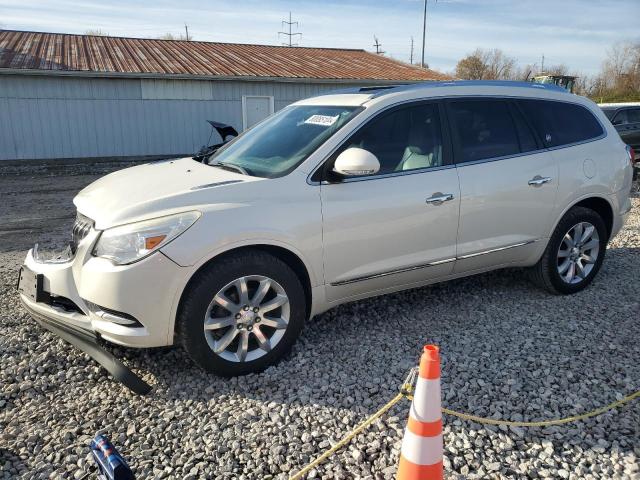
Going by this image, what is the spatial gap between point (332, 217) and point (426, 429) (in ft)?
5.52

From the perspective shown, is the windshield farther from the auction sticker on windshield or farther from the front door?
the front door

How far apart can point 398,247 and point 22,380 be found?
2738 mm

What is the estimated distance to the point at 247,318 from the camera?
346 cm

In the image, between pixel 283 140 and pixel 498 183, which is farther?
pixel 498 183

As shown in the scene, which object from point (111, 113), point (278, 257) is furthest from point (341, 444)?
point (111, 113)

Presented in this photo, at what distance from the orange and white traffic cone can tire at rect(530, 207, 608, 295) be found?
2925 mm

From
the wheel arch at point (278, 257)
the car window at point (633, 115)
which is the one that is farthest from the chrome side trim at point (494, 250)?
the car window at point (633, 115)

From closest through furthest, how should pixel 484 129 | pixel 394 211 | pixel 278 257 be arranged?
1. pixel 278 257
2. pixel 394 211
3. pixel 484 129

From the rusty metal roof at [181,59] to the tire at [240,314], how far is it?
50.9ft

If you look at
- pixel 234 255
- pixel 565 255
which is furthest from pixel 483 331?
pixel 234 255

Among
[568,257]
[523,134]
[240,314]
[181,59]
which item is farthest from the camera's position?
[181,59]

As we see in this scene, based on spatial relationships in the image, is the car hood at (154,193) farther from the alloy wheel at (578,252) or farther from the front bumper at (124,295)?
the alloy wheel at (578,252)

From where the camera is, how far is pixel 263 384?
11.3 feet

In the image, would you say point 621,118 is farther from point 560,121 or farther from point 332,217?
point 332,217
